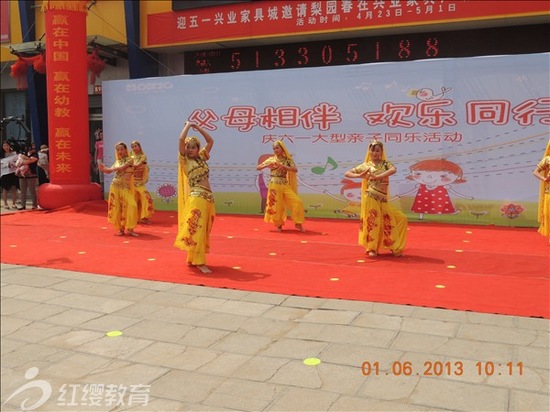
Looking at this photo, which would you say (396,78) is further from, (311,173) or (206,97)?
(206,97)

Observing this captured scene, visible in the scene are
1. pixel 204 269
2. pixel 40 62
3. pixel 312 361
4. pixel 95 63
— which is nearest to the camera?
pixel 312 361

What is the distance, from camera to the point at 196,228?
4430 millimetres

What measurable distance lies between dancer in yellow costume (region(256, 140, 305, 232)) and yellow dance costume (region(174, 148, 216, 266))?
220 centimetres

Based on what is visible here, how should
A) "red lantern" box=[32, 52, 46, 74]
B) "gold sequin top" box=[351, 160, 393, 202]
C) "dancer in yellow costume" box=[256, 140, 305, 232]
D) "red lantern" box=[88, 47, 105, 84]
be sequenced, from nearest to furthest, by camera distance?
1. "gold sequin top" box=[351, 160, 393, 202]
2. "dancer in yellow costume" box=[256, 140, 305, 232]
3. "red lantern" box=[32, 52, 46, 74]
4. "red lantern" box=[88, 47, 105, 84]

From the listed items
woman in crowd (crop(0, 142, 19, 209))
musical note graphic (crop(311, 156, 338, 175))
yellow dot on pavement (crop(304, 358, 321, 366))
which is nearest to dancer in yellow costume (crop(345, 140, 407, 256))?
yellow dot on pavement (crop(304, 358, 321, 366))

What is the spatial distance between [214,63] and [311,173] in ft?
12.6

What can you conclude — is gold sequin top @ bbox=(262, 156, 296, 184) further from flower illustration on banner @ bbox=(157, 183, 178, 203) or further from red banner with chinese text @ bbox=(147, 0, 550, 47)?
red banner with chinese text @ bbox=(147, 0, 550, 47)

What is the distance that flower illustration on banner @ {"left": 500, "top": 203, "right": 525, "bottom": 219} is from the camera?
696 centimetres

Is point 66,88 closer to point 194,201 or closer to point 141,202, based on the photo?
point 141,202

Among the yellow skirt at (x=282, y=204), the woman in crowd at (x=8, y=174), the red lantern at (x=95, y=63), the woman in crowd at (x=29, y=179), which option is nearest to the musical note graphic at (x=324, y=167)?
the yellow skirt at (x=282, y=204)

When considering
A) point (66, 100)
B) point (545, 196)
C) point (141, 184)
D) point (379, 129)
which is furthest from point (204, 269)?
point (66, 100)

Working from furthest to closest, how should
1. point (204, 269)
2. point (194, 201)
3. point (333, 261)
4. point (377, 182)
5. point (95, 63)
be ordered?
point (95, 63) < point (377, 182) < point (333, 261) < point (204, 269) < point (194, 201)

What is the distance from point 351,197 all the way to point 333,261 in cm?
291

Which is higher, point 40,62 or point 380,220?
point 40,62
